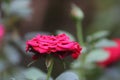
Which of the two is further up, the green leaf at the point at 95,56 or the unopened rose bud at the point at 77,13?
the unopened rose bud at the point at 77,13

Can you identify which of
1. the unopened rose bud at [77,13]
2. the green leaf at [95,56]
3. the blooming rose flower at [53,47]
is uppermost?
the unopened rose bud at [77,13]

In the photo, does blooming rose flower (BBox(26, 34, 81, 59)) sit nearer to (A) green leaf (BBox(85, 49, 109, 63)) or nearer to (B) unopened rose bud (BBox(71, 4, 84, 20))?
(B) unopened rose bud (BBox(71, 4, 84, 20))

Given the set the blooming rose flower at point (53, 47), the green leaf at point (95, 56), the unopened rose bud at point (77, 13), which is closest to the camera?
the blooming rose flower at point (53, 47)

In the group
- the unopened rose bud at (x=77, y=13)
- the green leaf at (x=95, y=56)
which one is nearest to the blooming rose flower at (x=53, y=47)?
the unopened rose bud at (x=77, y=13)

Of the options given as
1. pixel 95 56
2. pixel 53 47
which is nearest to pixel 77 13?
pixel 95 56

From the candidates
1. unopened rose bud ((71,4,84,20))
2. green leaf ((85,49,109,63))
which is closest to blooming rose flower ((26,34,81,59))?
unopened rose bud ((71,4,84,20))

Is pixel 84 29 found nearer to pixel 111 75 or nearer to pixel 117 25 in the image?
pixel 117 25

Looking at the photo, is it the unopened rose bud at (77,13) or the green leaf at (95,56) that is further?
the green leaf at (95,56)

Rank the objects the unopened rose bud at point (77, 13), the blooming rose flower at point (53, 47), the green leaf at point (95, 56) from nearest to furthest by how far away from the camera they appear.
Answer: the blooming rose flower at point (53, 47)
the unopened rose bud at point (77, 13)
the green leaf at point (95, 56)

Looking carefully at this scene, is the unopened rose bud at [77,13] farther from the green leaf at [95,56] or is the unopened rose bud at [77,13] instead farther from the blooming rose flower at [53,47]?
the blooming rose flower at [53,47]
